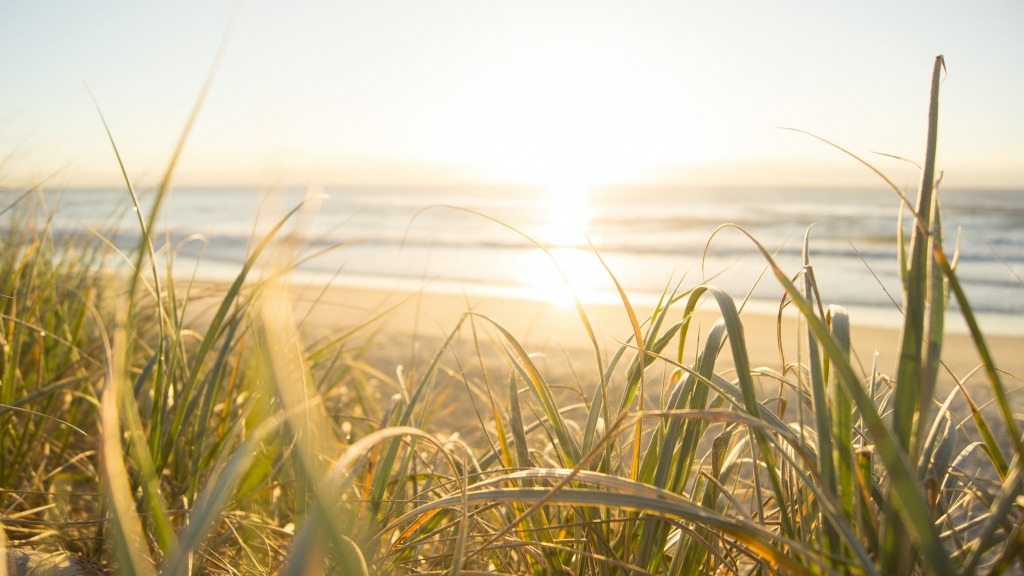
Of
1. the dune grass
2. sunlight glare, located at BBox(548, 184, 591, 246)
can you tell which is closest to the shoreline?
the dune grass

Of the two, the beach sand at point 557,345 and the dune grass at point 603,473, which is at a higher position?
the dune grass at point 603,473

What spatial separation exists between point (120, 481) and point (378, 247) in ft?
36.8

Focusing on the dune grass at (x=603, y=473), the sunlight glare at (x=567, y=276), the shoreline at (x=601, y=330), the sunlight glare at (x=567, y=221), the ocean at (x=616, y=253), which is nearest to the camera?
the dune grass at (x=603, y=473)

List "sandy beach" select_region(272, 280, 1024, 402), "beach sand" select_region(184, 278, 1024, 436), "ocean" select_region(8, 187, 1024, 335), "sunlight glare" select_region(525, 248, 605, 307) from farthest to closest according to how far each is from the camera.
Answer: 1. "sunlight glare" select_region(525, 248, 605, 307)
2. "ocean" select_region(8, 187, 1024, 335)
3. "sandy beach" select_region(272, 280, 1024, 402)
4. "beach sand" select_region(184, 278, 1024, 436)

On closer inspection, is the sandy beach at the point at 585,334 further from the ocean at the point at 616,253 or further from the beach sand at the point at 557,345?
the ocean at the point at 616,253

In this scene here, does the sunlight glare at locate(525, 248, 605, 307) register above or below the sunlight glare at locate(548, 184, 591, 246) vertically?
below

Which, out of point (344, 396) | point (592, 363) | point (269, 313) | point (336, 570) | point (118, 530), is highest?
point (269, 313)

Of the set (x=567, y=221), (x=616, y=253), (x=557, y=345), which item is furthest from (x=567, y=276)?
(x=567, y=221)

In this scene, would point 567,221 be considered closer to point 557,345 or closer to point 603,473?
point 557,345

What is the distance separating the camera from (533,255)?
1077 cm

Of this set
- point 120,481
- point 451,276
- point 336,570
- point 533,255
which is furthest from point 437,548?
point 533,255

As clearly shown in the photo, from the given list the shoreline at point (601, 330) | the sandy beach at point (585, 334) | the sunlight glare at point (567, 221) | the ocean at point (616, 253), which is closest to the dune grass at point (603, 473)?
the ocean at point (616, 253)

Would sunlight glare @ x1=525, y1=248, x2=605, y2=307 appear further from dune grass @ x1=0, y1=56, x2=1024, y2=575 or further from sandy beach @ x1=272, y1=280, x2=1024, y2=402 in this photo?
dune grass @ x1=0, y1=56, x2=1024, y2=575

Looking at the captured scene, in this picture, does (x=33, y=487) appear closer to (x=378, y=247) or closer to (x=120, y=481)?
(x=120, y=481)
